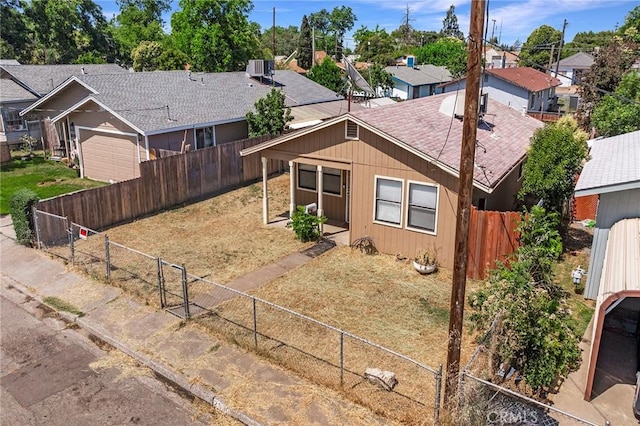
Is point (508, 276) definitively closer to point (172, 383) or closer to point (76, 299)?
point (172, 383)

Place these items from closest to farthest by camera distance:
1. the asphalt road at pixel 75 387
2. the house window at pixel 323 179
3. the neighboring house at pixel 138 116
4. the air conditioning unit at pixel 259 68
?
the asphalt road at pixel 75 387, the house window at pixel 323 179, the neighboring house at pixel 138 116, the air conditioning unit at pixel 259 68

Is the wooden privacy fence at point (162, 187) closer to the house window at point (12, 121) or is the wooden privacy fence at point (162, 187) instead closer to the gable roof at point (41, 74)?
the gable roof at point (41, 74)

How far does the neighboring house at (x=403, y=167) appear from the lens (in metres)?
14.2

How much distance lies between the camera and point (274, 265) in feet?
48.9

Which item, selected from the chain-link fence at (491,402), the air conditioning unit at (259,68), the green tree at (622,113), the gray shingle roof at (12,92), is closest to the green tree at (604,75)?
the green tree at (622,113)

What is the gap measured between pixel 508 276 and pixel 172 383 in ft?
23.0

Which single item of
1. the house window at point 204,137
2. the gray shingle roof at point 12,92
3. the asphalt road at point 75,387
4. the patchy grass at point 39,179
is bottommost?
the asphalt road at point 75,387

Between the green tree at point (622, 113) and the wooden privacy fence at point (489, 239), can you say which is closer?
the wooden privacy fence at point (489, 239)

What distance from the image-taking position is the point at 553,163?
1472 cm

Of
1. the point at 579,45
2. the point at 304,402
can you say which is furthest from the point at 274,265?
the point at 579,45

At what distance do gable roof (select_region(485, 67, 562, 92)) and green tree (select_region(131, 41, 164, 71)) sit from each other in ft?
110

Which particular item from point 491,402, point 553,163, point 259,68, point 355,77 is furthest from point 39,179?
point 491,402

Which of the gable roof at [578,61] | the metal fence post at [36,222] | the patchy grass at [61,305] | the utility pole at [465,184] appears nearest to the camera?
the utility pole at [465,184]

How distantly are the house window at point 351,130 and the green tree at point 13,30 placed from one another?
2008 inches
